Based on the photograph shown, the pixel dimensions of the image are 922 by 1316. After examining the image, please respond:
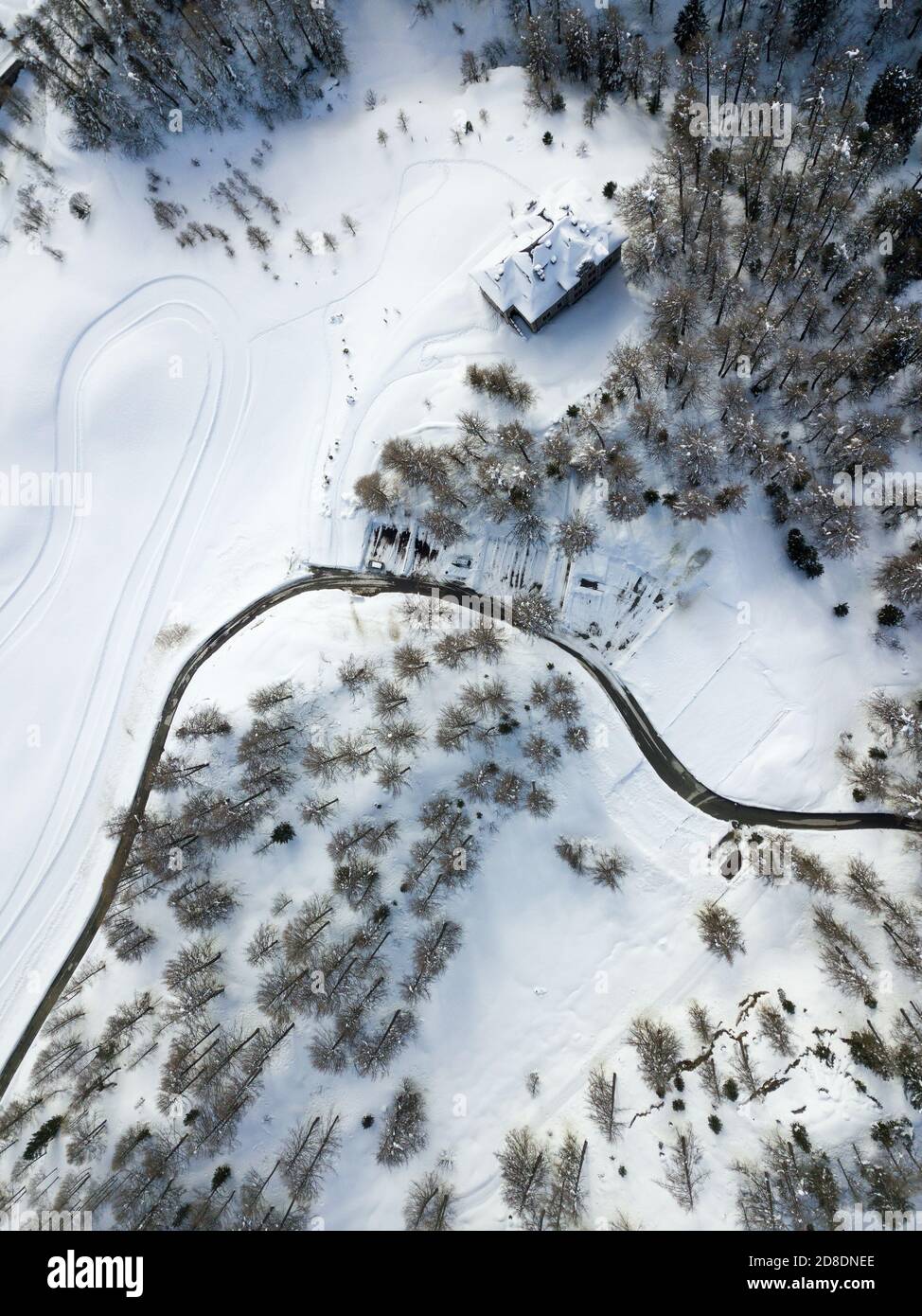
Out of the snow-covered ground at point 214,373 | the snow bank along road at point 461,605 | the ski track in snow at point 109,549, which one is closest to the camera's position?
the snow bank along road at point 461,605

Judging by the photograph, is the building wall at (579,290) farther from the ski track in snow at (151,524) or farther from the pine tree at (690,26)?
the pine tree at (690,26)

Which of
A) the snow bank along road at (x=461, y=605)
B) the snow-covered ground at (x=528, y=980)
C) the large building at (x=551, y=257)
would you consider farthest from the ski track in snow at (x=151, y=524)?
the snow-covered ground at (x=528, y=980)

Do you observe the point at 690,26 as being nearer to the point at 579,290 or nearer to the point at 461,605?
the point at 579,290

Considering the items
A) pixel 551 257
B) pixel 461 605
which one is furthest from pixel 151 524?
pixel 551 257

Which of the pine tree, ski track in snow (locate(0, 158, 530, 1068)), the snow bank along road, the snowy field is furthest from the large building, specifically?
the snow bank along road

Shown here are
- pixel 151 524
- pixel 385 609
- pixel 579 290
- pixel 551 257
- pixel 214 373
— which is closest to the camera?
pixel 551 257

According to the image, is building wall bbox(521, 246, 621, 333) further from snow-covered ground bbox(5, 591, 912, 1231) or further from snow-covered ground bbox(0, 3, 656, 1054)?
snow-covered ground bbox(5, 591, 912, 1231)

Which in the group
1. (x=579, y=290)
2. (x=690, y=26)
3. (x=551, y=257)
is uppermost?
(x=690, y=26)
